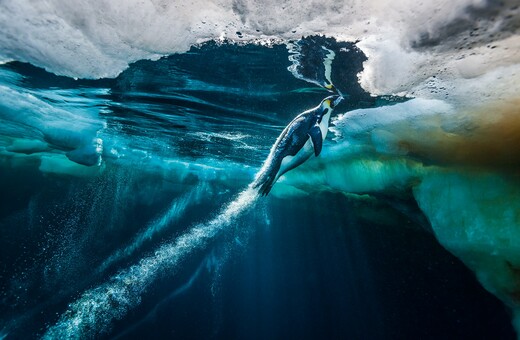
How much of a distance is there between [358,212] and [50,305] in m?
20.8

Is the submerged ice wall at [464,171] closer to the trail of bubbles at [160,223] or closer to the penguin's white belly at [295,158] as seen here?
the penguin's white belly at [295,158]

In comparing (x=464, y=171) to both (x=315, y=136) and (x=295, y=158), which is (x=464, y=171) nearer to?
(x=315, y=136)

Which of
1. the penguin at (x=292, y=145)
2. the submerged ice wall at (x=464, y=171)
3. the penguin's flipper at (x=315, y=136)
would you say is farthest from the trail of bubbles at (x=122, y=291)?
the submerged ice wall at (x=464, y=171)

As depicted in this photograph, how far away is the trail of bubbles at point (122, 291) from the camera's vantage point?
1107 cm

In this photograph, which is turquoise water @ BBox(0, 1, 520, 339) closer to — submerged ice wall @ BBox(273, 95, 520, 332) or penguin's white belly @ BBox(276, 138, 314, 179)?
submerged ice wall @ BBox(273, 95, 520, 332)

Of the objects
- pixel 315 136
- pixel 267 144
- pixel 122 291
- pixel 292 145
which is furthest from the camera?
pixel 122 291

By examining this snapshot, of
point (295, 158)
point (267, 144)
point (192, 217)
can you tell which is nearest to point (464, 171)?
point (295, 158)

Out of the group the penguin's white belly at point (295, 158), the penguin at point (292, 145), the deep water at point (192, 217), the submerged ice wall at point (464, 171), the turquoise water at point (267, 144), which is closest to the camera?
the penguin at point (292, 145)

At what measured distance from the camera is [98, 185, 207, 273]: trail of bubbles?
2433cm

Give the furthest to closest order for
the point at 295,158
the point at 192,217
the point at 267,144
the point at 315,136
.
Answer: the point at 192,217, the point at 267,144, the point at 295,158, the point at 315,136

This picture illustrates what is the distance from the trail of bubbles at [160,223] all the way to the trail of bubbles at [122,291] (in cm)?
207

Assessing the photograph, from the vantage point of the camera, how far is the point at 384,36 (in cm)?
477

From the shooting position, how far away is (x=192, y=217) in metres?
32.4

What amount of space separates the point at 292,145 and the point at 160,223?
101 ft
